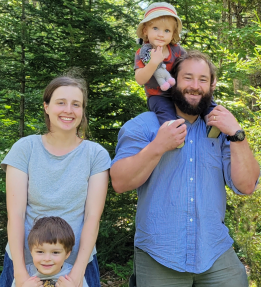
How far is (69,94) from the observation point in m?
2.30

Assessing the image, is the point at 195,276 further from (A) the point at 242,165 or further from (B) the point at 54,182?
(B) the point at 54,182

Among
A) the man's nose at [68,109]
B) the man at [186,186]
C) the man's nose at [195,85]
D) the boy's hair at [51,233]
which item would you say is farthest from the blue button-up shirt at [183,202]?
the boy's hair at [51,233]

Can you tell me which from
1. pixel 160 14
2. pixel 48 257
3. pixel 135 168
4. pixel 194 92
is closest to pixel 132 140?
pixel 135 168

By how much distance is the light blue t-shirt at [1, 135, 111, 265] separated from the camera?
218 cm

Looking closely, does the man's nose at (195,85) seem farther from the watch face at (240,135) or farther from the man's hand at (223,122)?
the watch face at (240,135)

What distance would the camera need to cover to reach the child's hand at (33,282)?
1.99m

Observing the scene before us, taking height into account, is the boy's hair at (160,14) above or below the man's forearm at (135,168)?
above

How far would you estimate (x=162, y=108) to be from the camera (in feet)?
8.64

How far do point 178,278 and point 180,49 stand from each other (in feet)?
6.59

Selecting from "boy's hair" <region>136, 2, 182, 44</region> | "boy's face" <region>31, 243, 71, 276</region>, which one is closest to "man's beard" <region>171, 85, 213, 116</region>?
"boy's hair" <region>136, 2, 182, 44</region>

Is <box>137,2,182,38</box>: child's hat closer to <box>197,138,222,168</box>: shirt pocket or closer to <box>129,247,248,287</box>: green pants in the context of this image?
<box>197,138,222,168</box>: shirt pocket

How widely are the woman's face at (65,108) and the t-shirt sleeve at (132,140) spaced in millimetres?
389

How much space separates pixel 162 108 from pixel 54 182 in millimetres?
A: 1058

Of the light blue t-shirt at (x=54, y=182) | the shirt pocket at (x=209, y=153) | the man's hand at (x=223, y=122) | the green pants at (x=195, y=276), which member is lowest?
the green pants at (x=195, y=276)
